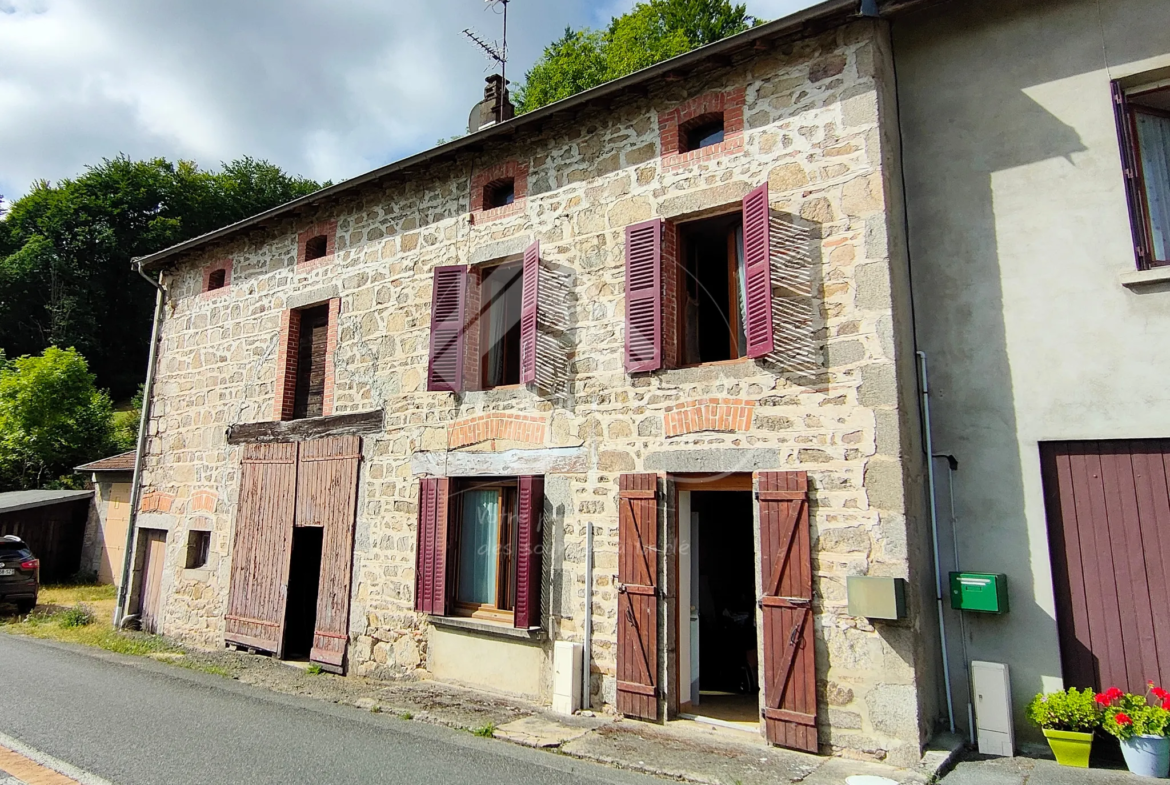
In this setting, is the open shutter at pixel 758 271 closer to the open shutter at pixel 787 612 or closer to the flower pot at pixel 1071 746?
the open shutter at pixel 787 612

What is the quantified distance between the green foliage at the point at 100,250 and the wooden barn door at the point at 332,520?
29.0 metres

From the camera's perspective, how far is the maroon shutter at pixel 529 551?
6883 millimetres

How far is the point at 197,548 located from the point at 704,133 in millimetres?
9398

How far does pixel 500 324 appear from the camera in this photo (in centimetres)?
823

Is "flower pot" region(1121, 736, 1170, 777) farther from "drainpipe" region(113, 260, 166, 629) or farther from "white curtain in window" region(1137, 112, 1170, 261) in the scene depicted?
"drainpipe" region(113, 260, 166, 629)

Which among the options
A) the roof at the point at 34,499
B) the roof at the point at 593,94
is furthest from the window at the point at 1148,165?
the roof at the point at 34,499

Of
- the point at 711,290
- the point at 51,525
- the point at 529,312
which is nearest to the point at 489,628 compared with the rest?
the point at 529,312

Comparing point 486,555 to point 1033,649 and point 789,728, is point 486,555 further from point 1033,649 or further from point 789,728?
point 1033,649

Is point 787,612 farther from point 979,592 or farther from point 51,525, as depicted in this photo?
point 51,525

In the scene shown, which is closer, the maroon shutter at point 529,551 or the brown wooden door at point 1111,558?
the brown wooden door at point 1111,558

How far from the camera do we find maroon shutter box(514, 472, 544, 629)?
688 centimetres

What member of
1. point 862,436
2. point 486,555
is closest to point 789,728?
point 862,436

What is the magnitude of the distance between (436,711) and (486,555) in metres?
1.60

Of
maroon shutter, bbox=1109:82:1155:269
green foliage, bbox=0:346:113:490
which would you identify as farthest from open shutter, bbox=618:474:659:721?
green foliage, bbox=0:346:113:490
